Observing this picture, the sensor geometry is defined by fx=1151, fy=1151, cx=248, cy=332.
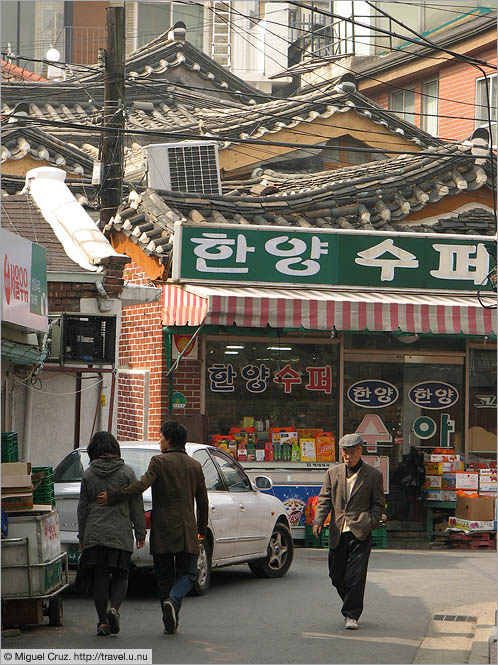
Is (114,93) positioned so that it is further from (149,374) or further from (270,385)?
(270,385)

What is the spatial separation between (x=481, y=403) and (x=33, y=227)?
802cm

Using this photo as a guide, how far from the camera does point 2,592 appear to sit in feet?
31.0

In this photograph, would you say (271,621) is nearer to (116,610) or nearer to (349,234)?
(116,610)

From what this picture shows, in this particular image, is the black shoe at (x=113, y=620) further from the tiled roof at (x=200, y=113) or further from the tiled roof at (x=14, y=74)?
the tiled roof at (x=14, y=74)

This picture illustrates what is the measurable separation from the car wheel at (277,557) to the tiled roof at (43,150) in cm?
1369

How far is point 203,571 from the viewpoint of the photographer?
39.9 ft

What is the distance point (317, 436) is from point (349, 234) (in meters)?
3.27

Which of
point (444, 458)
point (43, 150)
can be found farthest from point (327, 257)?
point (43, 150)

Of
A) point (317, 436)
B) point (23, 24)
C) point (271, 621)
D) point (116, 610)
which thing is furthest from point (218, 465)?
point (23, 24)

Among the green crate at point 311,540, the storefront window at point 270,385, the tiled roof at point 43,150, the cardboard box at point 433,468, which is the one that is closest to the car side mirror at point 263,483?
the green crate at point 311,540

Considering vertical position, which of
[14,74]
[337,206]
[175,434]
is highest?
[14,74]

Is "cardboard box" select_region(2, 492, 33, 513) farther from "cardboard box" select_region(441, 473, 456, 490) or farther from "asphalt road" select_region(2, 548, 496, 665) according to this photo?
"cardboard box" select_region(441, 473, 456, 490)

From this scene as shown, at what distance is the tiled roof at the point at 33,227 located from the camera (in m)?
17.0

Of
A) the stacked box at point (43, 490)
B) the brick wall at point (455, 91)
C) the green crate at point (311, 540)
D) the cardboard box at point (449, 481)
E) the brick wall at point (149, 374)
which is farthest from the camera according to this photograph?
the brick wall at point (455, 91)
